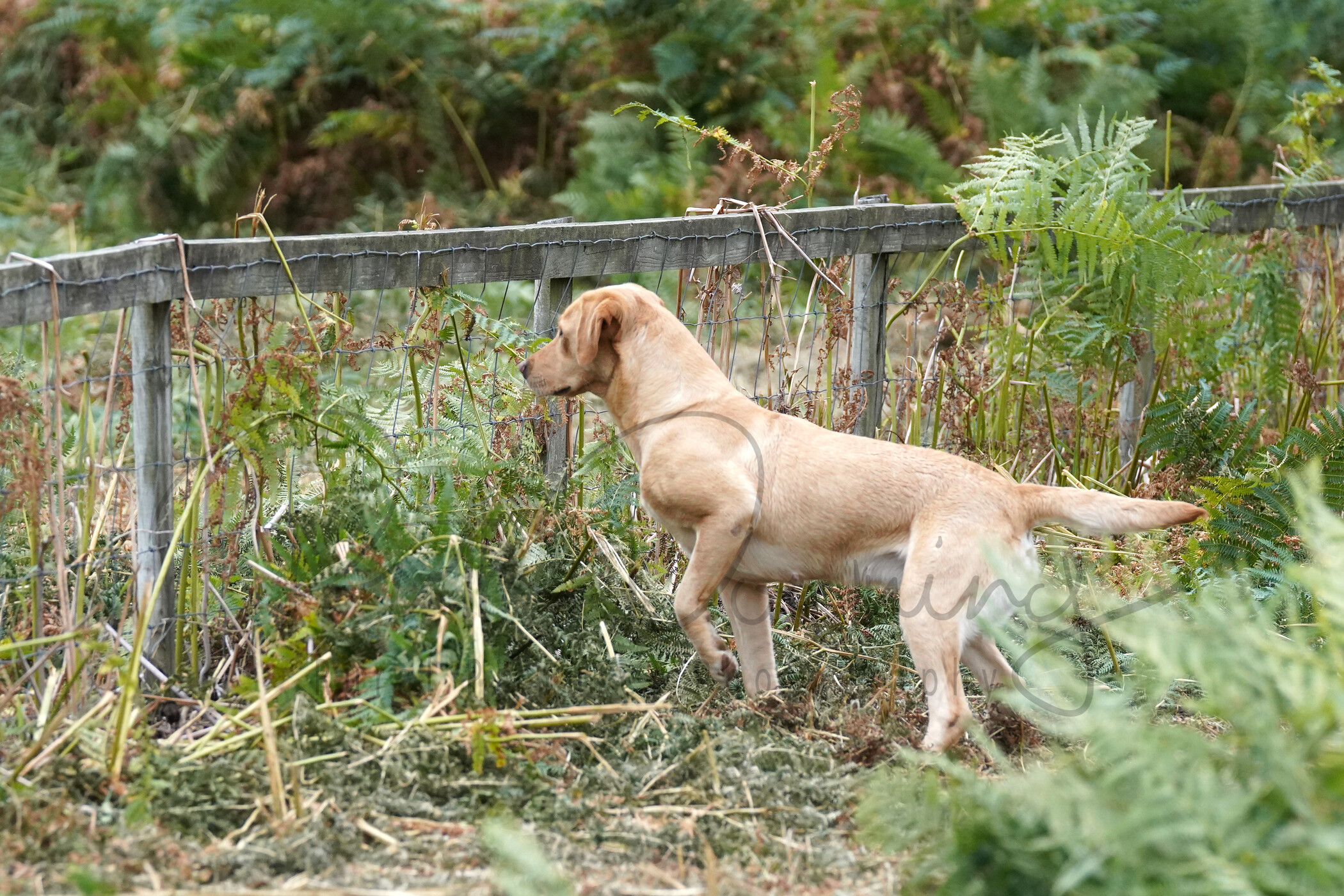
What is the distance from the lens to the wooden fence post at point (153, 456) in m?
3.68

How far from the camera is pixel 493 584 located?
147 inches

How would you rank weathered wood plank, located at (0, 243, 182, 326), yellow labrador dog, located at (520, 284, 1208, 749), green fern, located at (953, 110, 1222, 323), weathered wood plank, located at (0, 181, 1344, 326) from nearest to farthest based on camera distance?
weathered wood plank, located at (0, 243, 182, 326), weathered wood plank, located at (0, 181, 1344, 326), yellow labrador dog, located at (520, 284, 1208, 749), green fern, located at (953, 110, 1222, 323)

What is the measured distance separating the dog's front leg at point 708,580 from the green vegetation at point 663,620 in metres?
0.16

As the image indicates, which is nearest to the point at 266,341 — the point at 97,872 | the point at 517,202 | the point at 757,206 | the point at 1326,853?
the point at 97,872

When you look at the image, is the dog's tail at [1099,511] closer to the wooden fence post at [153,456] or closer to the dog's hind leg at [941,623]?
the dog's hind leg at [941,623]

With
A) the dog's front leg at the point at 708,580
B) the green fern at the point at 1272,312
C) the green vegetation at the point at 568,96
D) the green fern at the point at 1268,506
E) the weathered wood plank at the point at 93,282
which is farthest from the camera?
the green vegetation at the point at 568,96

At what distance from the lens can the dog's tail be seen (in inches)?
142

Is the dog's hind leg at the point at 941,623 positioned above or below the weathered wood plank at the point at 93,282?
below

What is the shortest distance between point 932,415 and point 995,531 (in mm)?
2201

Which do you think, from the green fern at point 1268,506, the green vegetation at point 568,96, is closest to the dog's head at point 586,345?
the green fern at point 1268,506

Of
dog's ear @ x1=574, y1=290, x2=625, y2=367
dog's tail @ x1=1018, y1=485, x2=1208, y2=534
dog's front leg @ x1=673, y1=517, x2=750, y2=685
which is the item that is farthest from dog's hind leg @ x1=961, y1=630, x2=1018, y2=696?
dog's ear @ x1=574, y1=290, x2=625, y2=367

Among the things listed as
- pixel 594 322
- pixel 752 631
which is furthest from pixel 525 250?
pixel 752 631

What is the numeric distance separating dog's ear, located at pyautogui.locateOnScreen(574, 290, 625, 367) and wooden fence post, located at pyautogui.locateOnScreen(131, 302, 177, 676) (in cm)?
126

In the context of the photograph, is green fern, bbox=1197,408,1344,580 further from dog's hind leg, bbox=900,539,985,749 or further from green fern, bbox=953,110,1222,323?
dog's hind leg, bbox=900,539,985,749
